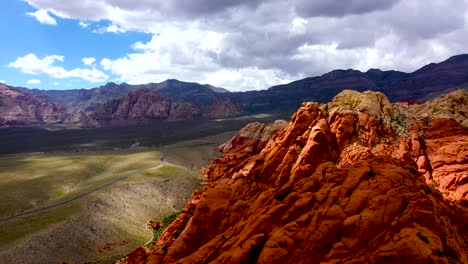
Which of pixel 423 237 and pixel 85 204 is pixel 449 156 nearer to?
pixel 423 237

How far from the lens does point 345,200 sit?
3127 centimetres

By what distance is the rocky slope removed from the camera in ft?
90.6

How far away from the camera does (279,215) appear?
108 ft

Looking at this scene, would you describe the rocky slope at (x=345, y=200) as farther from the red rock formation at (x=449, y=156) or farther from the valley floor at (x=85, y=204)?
the valley floor at (x=85, y=204)

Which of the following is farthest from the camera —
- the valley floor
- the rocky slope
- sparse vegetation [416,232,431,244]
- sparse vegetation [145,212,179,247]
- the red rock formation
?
sparse vegetation [145,212,179,247]

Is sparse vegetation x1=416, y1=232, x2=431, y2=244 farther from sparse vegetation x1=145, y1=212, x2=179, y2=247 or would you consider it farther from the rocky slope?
sparse vegetation x1=145, y1=212, x2=179, y2=247

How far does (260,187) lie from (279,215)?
594 inches

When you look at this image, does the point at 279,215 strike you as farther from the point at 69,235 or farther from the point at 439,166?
the point at 69,235

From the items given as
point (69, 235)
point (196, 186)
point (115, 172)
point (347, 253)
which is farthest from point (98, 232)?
point (347, 253)

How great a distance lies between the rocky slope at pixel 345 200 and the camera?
2761cm

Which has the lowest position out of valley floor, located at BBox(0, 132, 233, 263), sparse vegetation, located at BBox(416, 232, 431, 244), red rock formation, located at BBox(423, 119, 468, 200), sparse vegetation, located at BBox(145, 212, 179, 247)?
sparse vegetation, located at BBox(145, 212, 179, 247)

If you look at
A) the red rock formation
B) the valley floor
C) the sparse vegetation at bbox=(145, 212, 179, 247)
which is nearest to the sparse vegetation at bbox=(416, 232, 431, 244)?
the red rock formation

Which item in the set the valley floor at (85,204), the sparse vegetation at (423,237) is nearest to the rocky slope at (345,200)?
the sparse vegetation at (423,237)

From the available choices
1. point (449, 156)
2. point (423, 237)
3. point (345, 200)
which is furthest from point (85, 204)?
point (423, 237)
